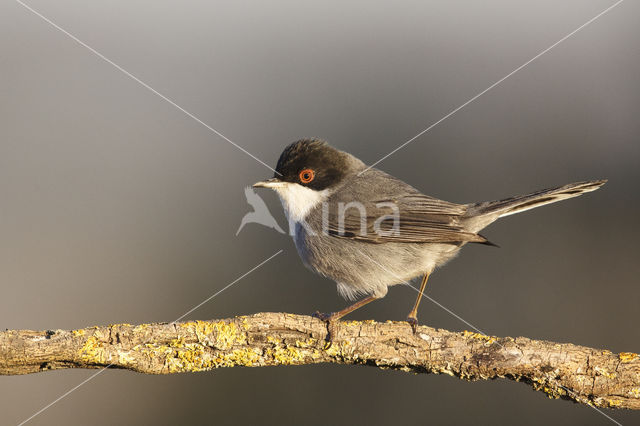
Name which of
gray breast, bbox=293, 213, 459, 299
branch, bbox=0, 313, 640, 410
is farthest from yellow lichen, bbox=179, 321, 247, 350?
gray breast, bbox=293, 213, 459, 299

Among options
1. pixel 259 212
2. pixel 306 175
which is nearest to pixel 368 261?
pixel 306 175

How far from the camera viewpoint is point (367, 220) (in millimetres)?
5168

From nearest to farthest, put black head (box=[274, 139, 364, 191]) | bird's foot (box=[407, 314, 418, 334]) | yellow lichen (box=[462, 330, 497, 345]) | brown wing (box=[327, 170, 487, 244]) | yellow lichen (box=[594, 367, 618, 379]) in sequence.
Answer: yellow lichen (box=[594, 367, 618, 379]), yellow lichen (box=[462, 330, 497, 345]), bird's foot (box=[407, 314, 418, 334]), brown wing (box=[327, 170, 487, 244]), black head (box=[274, 139, 364, 191])

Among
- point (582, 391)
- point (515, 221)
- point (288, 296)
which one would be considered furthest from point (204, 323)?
point (515, 221)

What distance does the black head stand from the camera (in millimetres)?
5301

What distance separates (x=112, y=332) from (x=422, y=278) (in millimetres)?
3093

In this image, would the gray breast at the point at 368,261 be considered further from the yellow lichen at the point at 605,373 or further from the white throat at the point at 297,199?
the yellow lichen at the point at 605,373

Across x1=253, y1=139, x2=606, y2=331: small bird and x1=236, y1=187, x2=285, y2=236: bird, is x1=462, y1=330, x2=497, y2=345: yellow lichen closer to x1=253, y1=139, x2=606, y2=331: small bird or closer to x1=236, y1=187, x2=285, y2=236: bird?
x1=253, y1=139, x2=606, y2=331: small bird

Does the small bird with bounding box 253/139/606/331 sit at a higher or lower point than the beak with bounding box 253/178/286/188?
lower

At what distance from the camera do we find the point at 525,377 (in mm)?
3777

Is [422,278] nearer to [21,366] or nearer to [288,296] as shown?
[288,296]

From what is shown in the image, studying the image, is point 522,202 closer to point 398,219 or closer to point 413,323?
point 398,219

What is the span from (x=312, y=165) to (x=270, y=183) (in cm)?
51

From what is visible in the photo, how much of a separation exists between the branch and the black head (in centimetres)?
184
